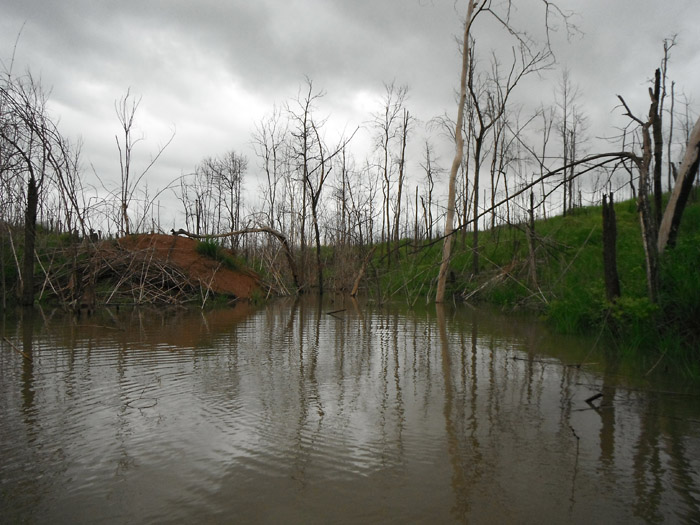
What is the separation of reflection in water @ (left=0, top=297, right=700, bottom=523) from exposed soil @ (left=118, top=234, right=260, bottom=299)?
715cm

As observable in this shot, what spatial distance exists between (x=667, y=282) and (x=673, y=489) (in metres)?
3.22

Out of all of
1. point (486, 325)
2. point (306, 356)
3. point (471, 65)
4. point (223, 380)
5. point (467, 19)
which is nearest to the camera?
point (223, 380)

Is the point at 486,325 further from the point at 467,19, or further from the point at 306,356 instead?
the point at 467,19

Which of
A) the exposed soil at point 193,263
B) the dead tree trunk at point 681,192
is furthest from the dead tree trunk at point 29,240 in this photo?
the dead tree trunk at point 681,192

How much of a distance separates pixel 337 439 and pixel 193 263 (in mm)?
10281

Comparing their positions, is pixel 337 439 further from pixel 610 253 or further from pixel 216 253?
pixel 216 253

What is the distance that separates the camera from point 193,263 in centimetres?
1155

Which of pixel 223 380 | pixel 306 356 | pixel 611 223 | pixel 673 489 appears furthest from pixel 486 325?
pixel 673 489

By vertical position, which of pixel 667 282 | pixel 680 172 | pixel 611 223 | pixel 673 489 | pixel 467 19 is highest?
pixel 467 19

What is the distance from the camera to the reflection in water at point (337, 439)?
1.53 m

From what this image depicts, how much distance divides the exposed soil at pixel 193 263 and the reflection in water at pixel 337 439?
7152mm

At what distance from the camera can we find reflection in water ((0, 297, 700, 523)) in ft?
5.02

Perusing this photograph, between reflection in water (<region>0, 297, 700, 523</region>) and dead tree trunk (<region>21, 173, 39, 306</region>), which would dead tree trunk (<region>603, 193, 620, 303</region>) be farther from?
dead tree trunk (<region>21, 173, 39, 306</region>)

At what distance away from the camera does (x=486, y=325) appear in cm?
654
